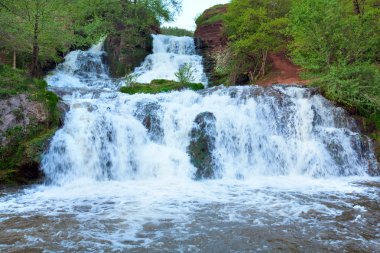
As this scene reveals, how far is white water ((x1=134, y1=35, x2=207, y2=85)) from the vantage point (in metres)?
22.7

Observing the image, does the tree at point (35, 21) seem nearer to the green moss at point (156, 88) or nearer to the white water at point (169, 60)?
the green moss at point (156, 88)

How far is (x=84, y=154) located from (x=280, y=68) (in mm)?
14418

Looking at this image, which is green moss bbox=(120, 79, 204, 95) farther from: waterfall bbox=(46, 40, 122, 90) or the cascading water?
waterfall bbox=(46, 40, 122, 90)

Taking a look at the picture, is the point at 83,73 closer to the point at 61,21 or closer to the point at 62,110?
the point at 61,21

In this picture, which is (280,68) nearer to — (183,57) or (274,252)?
(183,57)

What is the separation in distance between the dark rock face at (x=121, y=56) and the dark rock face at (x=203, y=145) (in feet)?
41.7

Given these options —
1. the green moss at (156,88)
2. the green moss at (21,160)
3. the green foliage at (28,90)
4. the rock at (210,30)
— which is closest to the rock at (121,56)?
the rock at (210,30)

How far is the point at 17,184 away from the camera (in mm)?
9297

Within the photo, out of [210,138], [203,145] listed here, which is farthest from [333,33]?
[203,145]

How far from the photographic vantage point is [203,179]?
10.3 m

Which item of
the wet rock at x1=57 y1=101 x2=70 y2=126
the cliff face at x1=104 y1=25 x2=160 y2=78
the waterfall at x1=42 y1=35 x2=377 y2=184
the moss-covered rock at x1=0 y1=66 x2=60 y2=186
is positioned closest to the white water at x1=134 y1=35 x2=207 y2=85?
the cliff face at x1=104 y1=25 x2=160 y2=78

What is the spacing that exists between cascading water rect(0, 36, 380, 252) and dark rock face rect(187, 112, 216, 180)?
4 centimetres

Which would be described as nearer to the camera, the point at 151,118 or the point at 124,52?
the point at 151,118

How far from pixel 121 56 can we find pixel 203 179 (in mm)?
16257
